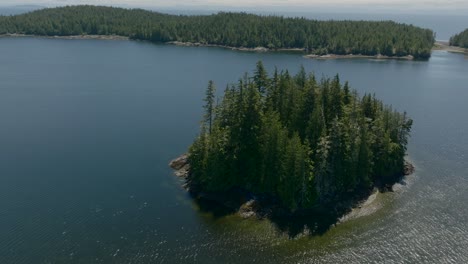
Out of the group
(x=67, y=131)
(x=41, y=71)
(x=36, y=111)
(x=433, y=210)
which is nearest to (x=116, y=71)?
(x=41, y=71)

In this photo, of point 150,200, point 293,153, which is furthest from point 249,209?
point 150,200

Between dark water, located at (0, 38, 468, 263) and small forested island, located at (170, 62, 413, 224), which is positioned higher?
small forested island, located at (170, 62, 413, 224)

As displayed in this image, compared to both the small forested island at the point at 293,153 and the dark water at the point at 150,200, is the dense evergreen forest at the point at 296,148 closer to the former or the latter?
the small forested island at the point at 293,153

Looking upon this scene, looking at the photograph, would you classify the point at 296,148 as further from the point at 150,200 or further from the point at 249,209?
the point at 150,200

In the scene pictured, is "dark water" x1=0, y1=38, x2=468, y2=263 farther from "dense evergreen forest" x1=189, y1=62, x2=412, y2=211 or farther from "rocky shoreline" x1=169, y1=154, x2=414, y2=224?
"dense evergreen forest" x1=189, y1=62, x2=412, y2=211

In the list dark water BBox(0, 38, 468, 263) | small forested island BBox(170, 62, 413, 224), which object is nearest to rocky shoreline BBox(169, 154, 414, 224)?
small forested island BBox(170, 62, 413, 224)

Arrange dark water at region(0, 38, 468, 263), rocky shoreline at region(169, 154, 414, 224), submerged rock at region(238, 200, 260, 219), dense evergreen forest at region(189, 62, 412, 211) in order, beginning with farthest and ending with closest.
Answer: dense evergreen forest at region(189, 62, 412, 211) → rocky shoreline at region(169, 154, 414, 224) → submerged rock at region(238, 200, 260, 219) → dark water at region(0, 38, 468, 263)

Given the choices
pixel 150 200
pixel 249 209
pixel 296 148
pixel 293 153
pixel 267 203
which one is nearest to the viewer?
pixel 296 148

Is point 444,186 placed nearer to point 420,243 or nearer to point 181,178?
point 420,243
